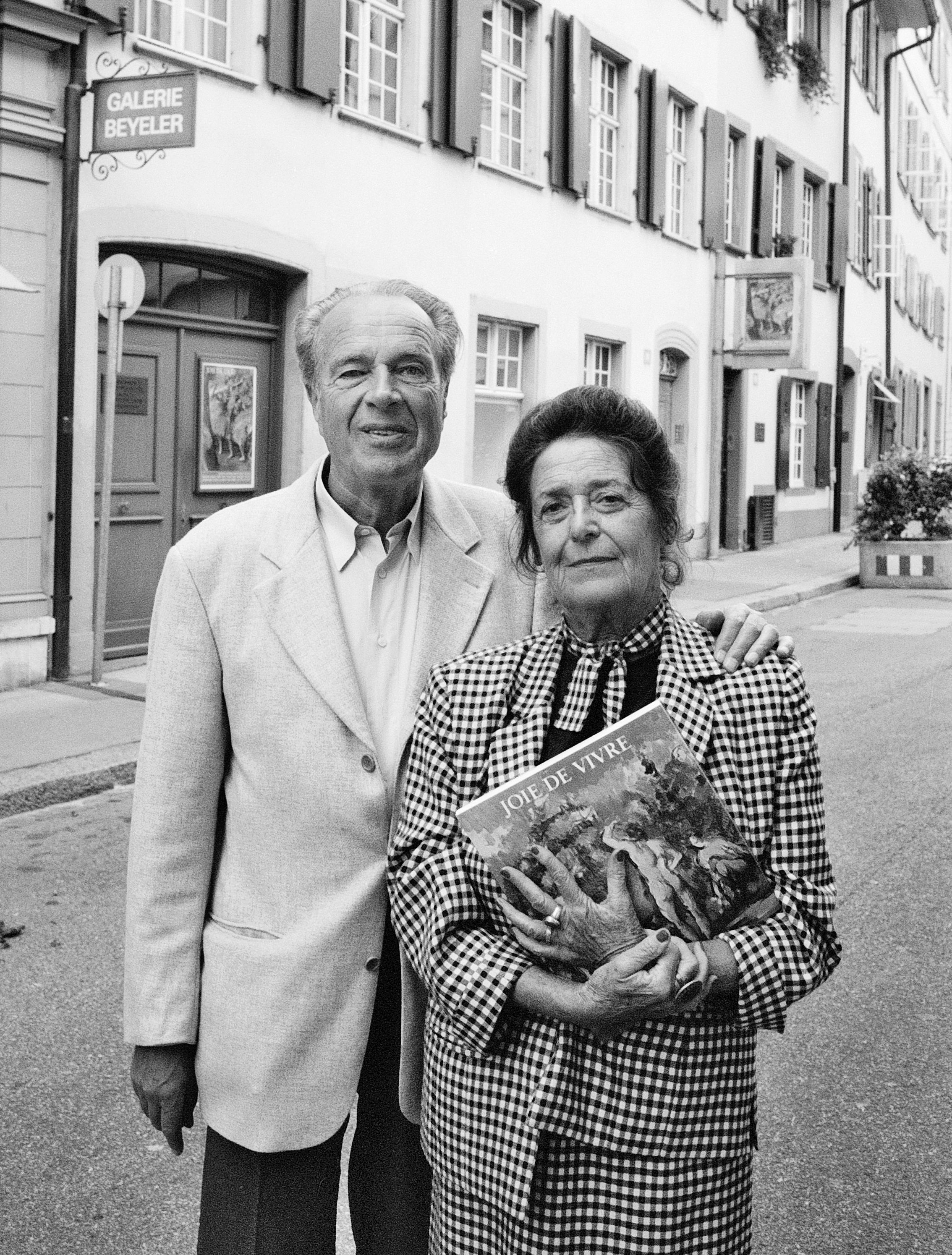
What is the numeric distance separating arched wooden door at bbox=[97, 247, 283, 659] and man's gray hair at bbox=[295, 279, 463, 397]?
855cm

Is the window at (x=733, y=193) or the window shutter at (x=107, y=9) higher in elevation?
the window at (x=733, y=193)

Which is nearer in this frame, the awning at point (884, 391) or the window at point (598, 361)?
the window at point (598, 361)

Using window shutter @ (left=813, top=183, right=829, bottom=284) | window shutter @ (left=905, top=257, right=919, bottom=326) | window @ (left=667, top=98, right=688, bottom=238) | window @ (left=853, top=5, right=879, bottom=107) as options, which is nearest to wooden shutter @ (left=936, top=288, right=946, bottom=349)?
window shutter @ (left=905, top=257, right=919, bottom=326)

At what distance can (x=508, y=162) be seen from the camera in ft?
51.6

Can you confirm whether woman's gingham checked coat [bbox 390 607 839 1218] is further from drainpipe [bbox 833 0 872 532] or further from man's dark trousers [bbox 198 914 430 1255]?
drainpipe [bbox 833 0 872 532]

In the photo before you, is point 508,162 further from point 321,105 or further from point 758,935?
point 758,935

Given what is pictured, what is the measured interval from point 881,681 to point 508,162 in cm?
761

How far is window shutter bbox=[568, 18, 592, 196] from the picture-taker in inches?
632

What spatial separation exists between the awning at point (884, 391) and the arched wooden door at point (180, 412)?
20169 millimetres

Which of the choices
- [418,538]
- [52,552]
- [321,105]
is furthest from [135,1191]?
[321,105]

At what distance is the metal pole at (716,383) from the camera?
68.9 ft

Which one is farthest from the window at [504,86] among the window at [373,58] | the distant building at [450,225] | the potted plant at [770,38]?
the potted plant at [770,38]


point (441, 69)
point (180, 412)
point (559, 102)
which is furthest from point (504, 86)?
point (180, 412)

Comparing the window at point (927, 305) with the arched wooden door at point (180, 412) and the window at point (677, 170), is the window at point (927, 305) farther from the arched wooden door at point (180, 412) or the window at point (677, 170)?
the arched wooden door at point (180, 412)
